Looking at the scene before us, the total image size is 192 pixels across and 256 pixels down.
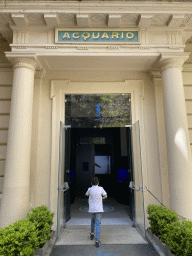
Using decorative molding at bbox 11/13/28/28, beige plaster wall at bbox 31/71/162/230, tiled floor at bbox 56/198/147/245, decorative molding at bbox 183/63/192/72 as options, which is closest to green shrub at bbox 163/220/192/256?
tiled floor at bbox 56/198/147/245

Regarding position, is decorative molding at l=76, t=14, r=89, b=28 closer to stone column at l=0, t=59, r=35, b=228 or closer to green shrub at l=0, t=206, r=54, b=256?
stone column at l=0, t=59, r=35, b=228

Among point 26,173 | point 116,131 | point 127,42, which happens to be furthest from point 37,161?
point 116,131

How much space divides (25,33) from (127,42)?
271 cm

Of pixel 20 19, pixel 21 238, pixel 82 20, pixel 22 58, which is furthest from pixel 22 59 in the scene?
pixel 21 238

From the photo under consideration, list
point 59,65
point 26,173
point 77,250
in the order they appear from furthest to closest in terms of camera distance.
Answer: point 59,65 → point 26,173 → point 77,250

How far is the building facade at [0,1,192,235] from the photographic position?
4480mm

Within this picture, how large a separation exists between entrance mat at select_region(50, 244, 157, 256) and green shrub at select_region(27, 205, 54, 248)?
547mm

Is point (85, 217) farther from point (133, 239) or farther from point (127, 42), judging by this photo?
point (127, 42)

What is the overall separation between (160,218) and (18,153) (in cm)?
344

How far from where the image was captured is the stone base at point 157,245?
3507 millimetres

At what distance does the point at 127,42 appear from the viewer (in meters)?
4.96

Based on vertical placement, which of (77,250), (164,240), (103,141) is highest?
(103,141)

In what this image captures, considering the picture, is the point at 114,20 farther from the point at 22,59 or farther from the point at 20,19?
the point at 22,59

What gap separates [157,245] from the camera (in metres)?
3.95
